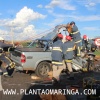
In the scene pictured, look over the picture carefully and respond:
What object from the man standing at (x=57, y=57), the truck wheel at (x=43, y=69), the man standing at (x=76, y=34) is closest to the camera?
the man standing at (x=57, y=57)

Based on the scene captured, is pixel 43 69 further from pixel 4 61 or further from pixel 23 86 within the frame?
pixel 23 86

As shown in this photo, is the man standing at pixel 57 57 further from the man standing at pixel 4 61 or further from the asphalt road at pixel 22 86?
the man standing at pixel 4 61

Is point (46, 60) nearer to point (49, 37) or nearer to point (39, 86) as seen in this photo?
point (49, 37)

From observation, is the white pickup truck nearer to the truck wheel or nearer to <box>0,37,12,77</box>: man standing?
the truck wheel

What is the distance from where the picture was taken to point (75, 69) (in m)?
14.1

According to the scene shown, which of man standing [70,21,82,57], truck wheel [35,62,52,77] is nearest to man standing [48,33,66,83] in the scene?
truck wheel [35,62,52,77]

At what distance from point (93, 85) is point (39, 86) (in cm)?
309

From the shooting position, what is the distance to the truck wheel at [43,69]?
45.4ft

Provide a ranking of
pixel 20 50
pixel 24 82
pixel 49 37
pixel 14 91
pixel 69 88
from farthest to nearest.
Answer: pixel 49 37 < pixel 20 50 < pixel 24 82 < pixel 14 91 < pixel 69 88

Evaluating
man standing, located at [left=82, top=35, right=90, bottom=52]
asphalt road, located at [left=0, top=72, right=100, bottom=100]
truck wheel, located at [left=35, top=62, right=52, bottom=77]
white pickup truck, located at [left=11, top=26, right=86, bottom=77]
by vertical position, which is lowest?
asphalt road, located at [left=0, top=72, right=100, bottom=100]

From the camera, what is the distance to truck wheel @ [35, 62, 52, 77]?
13852 millimetres

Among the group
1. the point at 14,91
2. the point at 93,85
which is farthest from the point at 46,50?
the point at 93,85

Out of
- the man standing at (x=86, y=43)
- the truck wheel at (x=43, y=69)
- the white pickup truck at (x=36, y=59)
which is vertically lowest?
the truck wheel at (x=43, y=69)

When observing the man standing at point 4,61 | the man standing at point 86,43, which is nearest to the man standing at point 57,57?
the man standing at point 4,61
